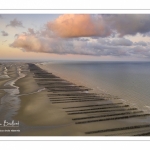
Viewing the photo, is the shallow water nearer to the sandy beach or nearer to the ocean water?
the sandy beach

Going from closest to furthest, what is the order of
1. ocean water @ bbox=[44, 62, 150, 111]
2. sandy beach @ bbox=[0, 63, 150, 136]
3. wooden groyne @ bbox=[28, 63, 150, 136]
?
1. sandy beach @ bbox=[0, 63, 150, 136]
2. wooden groyne @ bbox=[28, 63, 150, 136]
3. ocean water @ bbox=[44, 62, 150, 111]

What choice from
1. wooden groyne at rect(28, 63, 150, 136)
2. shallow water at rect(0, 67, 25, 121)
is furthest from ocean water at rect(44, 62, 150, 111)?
shallow water at rect(0, 67, 25, 121)

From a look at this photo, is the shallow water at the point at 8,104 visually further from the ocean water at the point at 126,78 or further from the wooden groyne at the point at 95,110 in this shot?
the ocean water at the point at 126,78

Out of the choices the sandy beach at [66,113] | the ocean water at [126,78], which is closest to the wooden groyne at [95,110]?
the sandy beach at [66,113]

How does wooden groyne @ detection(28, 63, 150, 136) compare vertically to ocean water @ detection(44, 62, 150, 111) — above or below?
below

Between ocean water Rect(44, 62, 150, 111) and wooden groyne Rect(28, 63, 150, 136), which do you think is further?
ocean water Rect(44, 62, 150, 111)

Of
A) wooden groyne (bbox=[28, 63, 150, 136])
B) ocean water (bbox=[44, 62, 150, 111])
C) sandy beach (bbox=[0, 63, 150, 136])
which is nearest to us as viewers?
sandy beach (bbox=[0, 63, 150, 136])
